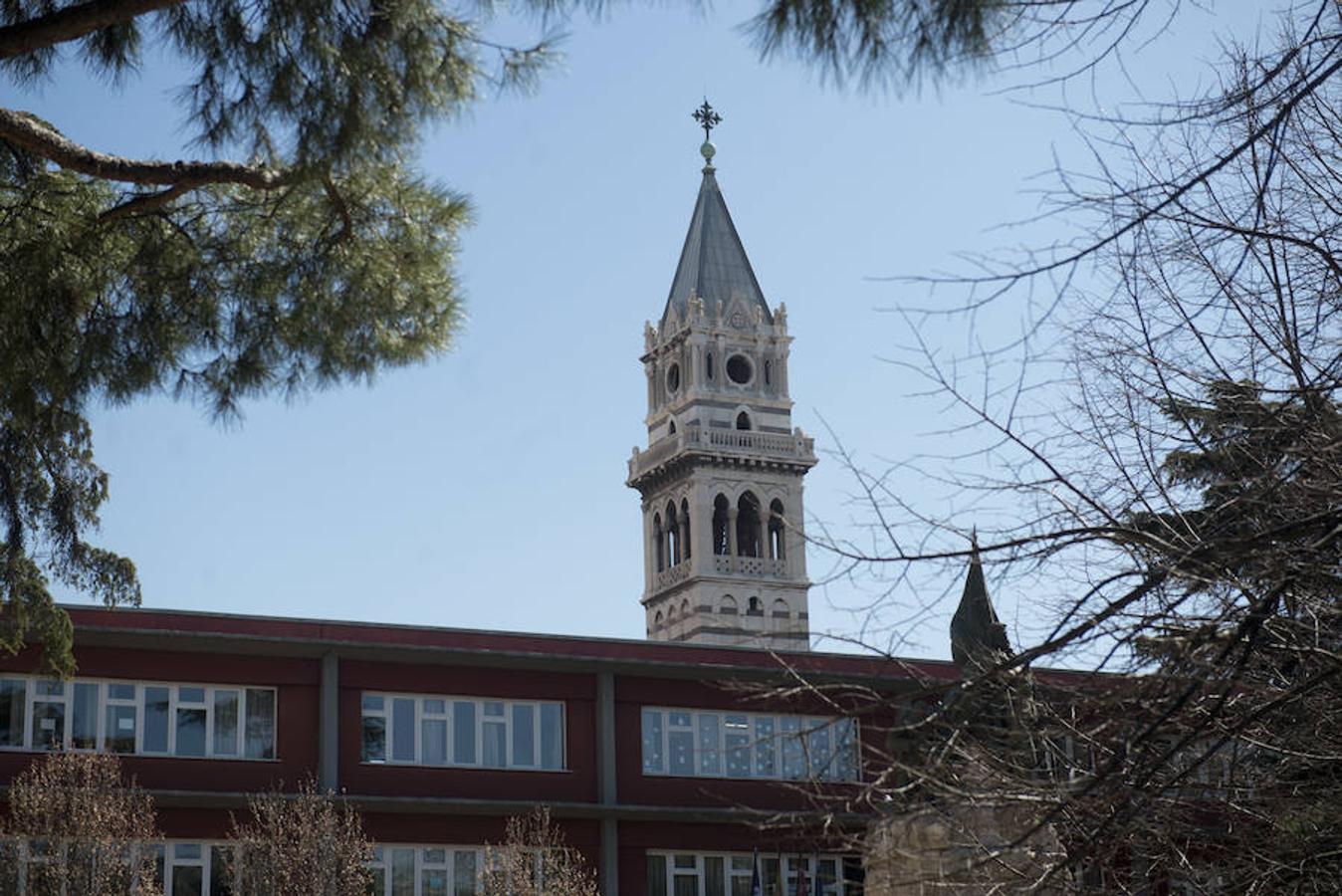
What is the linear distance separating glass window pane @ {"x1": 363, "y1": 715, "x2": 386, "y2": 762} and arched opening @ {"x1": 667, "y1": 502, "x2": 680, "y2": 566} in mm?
57012

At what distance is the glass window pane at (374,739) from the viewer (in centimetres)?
3666

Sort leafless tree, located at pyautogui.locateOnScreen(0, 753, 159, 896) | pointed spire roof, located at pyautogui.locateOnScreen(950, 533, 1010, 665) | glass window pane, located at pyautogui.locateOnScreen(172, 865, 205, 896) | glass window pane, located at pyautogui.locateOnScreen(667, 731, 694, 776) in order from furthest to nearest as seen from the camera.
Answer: glass window pane, located at pyautogui.locateOnScreen(667, 731, 694, 776)
glass window pane, located at pyautogui.locateOnScreen(172, 865, 205, 896)
leafless tree, located at pyautogui.locateOnScreen(0, 753, 159, 896)
pointed spire roof, located at pyautogui.locateOnScreen(950, 533, 1010, 665)

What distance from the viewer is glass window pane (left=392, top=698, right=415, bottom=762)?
121 feet

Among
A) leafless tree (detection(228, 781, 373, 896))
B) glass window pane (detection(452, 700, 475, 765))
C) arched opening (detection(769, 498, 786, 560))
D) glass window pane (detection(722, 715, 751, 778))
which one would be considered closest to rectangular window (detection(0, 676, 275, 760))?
leafless tree (detection(228, 781, 373, 896))

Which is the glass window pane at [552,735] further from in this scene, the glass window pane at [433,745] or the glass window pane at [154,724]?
the glass window pane at [154,724]

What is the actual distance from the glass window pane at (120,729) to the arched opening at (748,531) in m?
58.2

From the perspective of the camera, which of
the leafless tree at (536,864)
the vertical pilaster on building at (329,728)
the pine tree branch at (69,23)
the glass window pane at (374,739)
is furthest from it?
the glass window pane at (374,739)

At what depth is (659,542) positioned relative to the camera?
94.8 meters

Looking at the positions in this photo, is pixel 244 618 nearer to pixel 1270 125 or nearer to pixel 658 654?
pixel 658 654

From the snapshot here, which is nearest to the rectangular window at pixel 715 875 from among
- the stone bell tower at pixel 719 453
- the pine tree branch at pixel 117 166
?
the pine tree branch at pixel 117 166

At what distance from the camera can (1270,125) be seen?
6961 millimetres

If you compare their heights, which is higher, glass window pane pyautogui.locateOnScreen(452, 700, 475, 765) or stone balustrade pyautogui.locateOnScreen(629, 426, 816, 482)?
stone balustrade pyautogui.locateOnScreen(629, 426, 816, 482)

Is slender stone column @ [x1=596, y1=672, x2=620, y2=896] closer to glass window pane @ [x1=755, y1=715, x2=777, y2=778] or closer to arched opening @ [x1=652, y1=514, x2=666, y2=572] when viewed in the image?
glass window pane @ [x1=755, y1=715, x2=777, y2=778]

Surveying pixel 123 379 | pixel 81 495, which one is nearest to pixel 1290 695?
pixel 123 379
